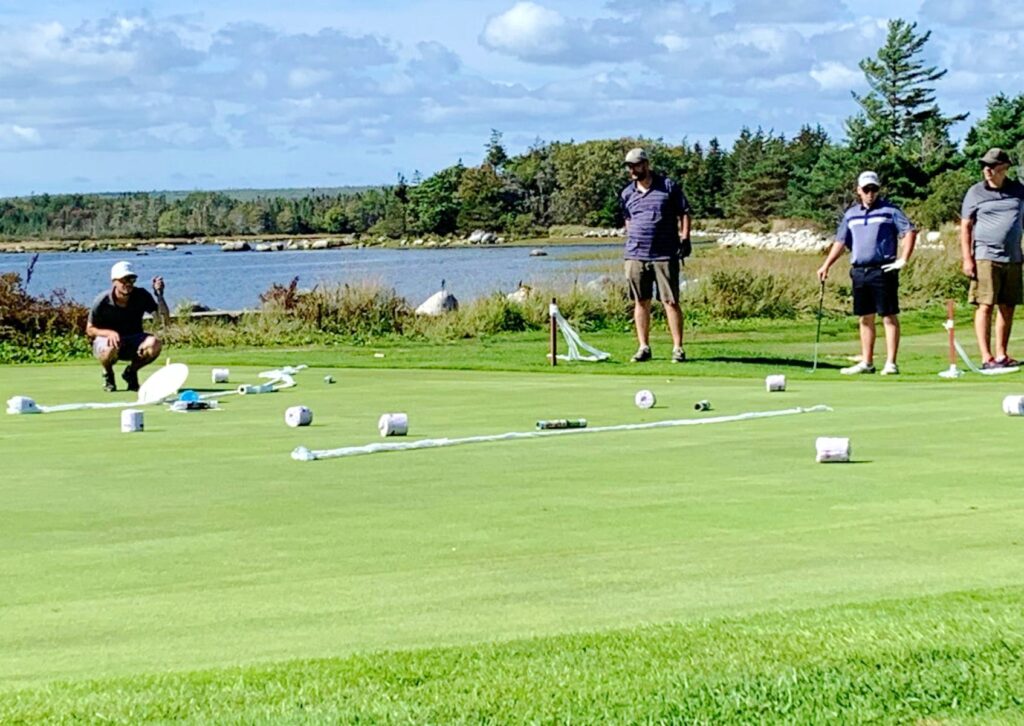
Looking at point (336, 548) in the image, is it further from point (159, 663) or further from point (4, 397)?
point (4, 397)

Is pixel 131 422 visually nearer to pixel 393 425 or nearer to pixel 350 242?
pixel 393 425

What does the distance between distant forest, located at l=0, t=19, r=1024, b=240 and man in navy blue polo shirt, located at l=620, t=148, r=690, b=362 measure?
5060 centimetres

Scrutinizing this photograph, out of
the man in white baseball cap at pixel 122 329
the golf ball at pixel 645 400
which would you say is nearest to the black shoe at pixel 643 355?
the man in white baseball cap at pixel 122 329

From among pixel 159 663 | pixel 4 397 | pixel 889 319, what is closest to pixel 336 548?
pixel 159 663

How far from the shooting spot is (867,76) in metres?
106

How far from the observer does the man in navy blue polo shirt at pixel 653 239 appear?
19.2 m

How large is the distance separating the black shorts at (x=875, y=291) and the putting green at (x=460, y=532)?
4944 mm

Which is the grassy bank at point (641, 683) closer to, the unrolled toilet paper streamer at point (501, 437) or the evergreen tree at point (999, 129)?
the unrolled toilet paper streamer at point (501, 437)

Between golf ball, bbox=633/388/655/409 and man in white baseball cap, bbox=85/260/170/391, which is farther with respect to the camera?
man in white baseball cap, bbox=85/260/170/391

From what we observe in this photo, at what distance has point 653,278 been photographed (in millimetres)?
19578

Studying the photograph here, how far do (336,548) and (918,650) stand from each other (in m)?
2.76

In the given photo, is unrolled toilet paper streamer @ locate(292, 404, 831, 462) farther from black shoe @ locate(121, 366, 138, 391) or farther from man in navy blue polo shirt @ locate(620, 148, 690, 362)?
black shoe @ locate(121, 366, 138, 391)

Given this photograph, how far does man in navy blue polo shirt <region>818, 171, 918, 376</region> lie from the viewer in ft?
56.5

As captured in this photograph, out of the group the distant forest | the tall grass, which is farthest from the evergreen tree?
the tall grass
